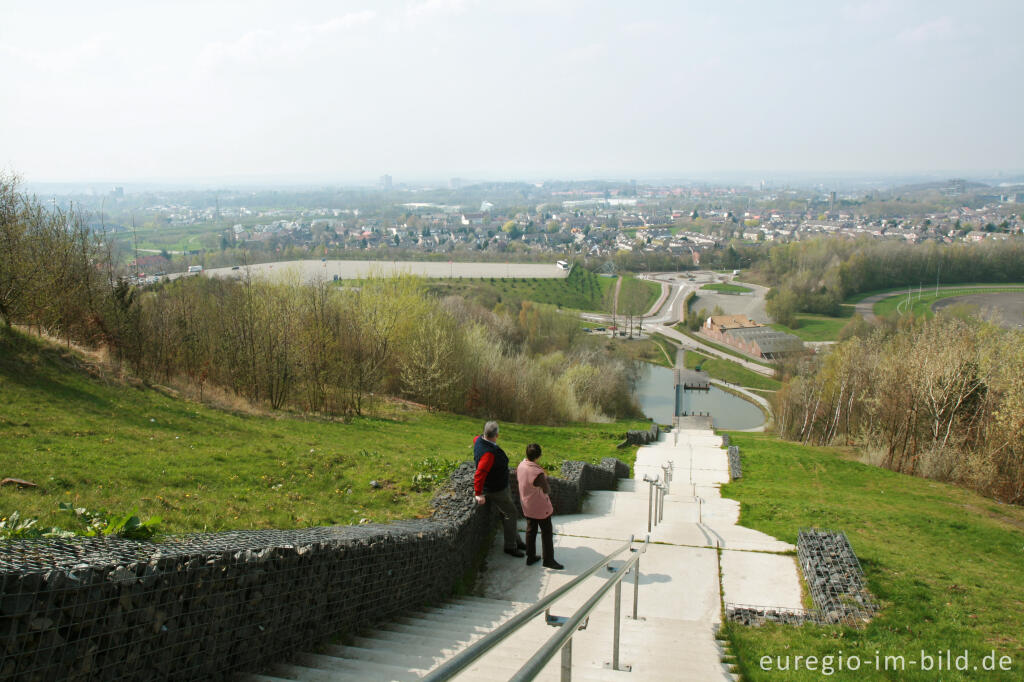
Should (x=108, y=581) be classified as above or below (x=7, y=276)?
below

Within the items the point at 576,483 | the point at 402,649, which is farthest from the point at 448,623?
the point at 576,483

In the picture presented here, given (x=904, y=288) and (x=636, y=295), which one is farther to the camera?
(x=636, y=295)

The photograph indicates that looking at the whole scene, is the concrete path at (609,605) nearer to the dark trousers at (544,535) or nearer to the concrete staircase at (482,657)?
the concrete staircase at (482,657)

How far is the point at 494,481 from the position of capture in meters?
9.95

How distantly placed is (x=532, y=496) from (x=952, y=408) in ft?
75.1

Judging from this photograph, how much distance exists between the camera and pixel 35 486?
9.54 metres

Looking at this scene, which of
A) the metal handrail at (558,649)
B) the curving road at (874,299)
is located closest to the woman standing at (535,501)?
the metal handrail at (558,649)

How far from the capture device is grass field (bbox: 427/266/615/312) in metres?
88.1

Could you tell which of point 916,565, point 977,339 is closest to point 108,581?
point 916,565

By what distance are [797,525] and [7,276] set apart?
22952 millimetres

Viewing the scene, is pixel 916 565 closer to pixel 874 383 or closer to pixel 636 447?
pixel 636 447

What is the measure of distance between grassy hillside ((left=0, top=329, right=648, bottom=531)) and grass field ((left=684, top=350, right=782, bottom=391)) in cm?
6295

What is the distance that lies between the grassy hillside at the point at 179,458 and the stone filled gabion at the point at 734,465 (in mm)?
4667

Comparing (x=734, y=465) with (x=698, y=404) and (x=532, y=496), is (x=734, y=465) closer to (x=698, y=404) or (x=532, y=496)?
(x=532, y=496)
